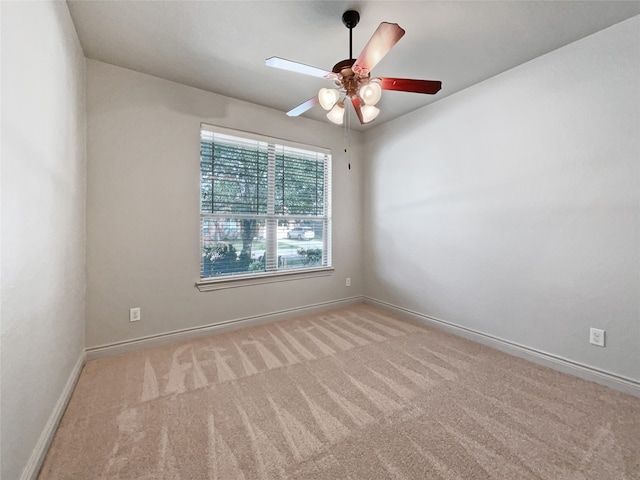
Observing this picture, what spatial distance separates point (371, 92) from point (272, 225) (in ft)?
6.60

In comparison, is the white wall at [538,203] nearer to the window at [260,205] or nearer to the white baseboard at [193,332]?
the window at [260,205]

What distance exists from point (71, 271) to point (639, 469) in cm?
343

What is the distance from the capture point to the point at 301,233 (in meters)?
3.61

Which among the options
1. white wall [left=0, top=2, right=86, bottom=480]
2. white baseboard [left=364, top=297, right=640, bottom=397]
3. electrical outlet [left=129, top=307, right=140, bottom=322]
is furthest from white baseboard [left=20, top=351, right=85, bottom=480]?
white baseboard [left=364, top=297, right=640, bottom=397]

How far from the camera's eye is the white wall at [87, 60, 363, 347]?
91.7 inches

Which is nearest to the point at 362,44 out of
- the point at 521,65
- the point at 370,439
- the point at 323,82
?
the point at 323,82

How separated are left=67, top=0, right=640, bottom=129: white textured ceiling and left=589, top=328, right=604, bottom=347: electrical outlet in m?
2.19

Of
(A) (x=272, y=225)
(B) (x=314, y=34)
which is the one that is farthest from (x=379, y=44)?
(A) (x=272, y=225)

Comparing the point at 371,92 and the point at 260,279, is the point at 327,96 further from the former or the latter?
the point at 260,279

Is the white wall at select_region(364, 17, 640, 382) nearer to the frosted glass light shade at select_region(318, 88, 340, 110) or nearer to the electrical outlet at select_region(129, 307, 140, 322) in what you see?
the frosted glass light shade at select_region(318, 88, 340, 110)

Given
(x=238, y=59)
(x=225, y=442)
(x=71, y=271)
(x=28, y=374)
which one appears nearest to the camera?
(x=28, y=374)

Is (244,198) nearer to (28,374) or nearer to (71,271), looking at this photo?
(71,271)

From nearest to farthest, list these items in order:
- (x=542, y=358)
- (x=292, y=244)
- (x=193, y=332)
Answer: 1. (x=542, y=358)
2. (x=193, y=332)
3. (x=292, y=244)

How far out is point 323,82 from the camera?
2.64m
